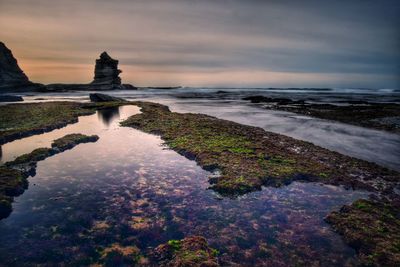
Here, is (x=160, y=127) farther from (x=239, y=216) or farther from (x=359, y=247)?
(x=359, y=247)

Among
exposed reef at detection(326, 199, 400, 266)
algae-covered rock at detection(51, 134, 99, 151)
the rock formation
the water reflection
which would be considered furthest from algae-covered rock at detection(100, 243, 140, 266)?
the rock formation

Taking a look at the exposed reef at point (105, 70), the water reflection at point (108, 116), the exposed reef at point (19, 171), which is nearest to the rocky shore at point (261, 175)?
the exposed reef at point (19, 171)

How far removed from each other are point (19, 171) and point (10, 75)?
167066 mm

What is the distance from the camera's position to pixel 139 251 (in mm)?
8445

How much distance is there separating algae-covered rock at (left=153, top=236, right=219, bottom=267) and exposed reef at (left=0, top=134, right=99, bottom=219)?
6141 millimetres

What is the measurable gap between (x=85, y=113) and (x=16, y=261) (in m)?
35.5

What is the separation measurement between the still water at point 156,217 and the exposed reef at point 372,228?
1.38 ft

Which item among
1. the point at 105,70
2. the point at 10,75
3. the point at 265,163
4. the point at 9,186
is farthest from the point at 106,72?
the point at 9,186

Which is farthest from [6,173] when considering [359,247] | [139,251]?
[359,247]

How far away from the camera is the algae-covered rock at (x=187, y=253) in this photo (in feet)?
25.7

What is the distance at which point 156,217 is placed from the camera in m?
10.5

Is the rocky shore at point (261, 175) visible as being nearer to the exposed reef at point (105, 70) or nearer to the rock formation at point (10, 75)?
the rock formation at point (10, 75)

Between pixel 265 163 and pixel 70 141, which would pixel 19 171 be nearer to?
pixel 70 141

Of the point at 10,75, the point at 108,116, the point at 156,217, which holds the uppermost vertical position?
the point at 10,75
